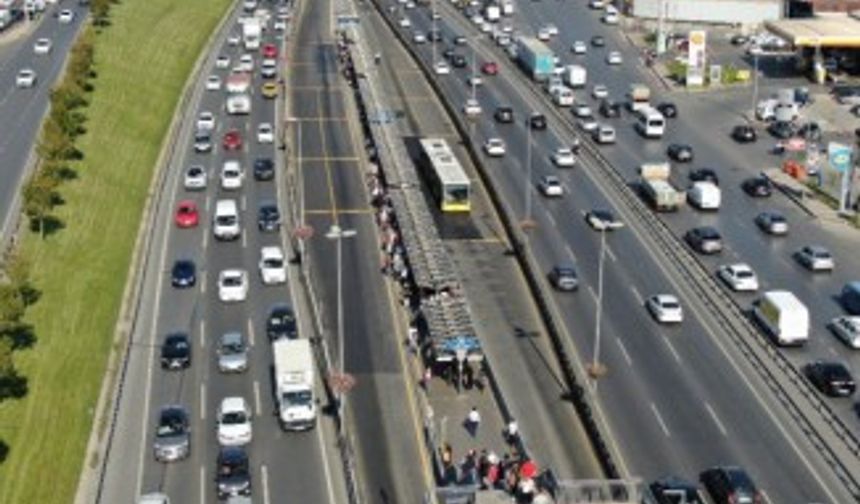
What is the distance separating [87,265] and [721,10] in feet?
395


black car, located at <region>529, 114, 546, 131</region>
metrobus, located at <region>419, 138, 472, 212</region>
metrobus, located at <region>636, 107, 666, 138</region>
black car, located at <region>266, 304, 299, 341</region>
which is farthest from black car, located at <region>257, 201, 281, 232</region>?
metrobus, located at <region>636, 107, 666, 138</region>

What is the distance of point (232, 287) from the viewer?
88250 millimetres

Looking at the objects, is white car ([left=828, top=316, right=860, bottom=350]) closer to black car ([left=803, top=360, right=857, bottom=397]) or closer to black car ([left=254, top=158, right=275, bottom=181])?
black car ([left=803, top=360, right=857, bottom=397])

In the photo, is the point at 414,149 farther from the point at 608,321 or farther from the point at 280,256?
the point at 608,321

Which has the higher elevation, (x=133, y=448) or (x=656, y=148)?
(x=133, y=448)

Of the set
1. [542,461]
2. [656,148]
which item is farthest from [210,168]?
[542,461]

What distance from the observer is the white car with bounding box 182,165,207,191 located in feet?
371

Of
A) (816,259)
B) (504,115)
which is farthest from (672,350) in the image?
(504,115)

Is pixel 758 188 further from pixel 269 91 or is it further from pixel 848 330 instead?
pixel 269 91

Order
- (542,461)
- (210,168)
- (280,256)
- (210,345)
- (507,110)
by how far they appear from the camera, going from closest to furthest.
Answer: (542,461) → (210,345) → (280,256) → (210,168) → (507,110)

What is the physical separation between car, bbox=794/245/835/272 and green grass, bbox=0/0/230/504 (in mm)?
43865

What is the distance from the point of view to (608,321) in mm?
85375

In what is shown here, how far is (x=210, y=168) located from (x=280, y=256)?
2989cm

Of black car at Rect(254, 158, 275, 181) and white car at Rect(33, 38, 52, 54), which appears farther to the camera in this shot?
white car at Rect(33, 38, 52, 54)
